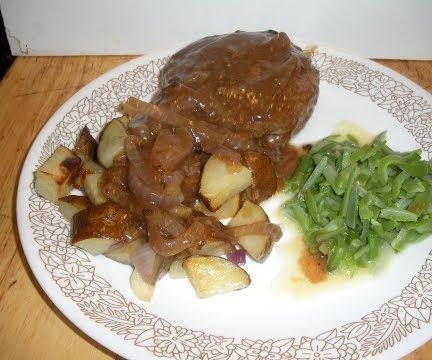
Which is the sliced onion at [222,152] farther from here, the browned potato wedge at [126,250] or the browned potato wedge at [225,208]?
the browned potato wedge at [126,250]

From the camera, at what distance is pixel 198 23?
4727 mm

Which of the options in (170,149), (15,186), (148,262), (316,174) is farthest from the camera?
(15,186)

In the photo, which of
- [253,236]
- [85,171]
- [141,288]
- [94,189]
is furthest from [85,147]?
[253,236]

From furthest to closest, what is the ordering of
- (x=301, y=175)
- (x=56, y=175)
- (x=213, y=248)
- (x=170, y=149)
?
1. (x=301, y=175)
2. (x=56, y=175)
3. (x=170, y=149)
4. (x=213, y=248)

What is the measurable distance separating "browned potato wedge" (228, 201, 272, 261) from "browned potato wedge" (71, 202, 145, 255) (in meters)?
0.63

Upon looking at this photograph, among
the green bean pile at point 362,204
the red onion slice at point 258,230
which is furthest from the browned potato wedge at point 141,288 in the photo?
the green bean pile at point 362,204

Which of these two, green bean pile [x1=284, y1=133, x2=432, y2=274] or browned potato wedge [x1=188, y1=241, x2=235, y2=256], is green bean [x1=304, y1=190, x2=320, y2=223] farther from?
browned potato wedge [x1=188, y1=241, x2=235, y2=256]

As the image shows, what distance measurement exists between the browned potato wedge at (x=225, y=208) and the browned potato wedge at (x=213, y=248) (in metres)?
0.28

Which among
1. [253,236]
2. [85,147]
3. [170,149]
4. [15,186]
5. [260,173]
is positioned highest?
[170,149]

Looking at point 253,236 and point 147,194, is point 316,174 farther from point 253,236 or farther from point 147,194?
point 147,194

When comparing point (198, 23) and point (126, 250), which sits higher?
point (198, 23)

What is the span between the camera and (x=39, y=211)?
316 centimetres

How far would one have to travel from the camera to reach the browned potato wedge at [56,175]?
3.16 metres

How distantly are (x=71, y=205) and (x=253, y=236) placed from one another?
1.18 metres
